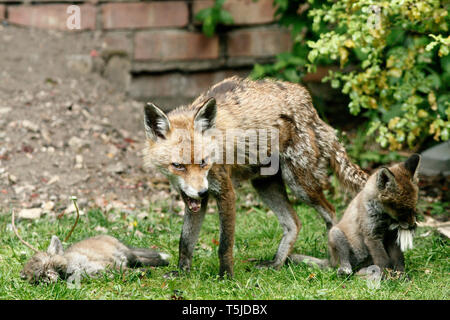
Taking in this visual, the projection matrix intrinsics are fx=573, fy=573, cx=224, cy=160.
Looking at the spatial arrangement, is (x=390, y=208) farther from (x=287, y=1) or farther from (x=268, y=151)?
(x=287, y=1)

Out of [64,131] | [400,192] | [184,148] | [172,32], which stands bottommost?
[64,131]

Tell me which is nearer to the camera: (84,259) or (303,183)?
(84,259)

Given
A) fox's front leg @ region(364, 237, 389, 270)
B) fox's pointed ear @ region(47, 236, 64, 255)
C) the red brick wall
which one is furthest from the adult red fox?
the red brick wall

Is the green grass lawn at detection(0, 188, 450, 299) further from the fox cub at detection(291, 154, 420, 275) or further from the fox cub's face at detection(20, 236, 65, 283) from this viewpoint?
the fox cub at detection(291, 154, 420, 275)

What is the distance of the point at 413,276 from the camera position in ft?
17.1

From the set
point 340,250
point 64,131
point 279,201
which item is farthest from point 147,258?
point 64,131

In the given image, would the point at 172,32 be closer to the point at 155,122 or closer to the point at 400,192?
the point at 155,122

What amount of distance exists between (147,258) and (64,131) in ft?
12.3

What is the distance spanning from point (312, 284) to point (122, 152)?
4.58 meters

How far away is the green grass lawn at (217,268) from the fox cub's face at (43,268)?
0.26 feet

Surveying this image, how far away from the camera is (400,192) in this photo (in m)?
4.95

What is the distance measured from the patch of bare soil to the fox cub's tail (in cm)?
188

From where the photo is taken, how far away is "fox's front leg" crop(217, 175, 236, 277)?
17.0 ft
